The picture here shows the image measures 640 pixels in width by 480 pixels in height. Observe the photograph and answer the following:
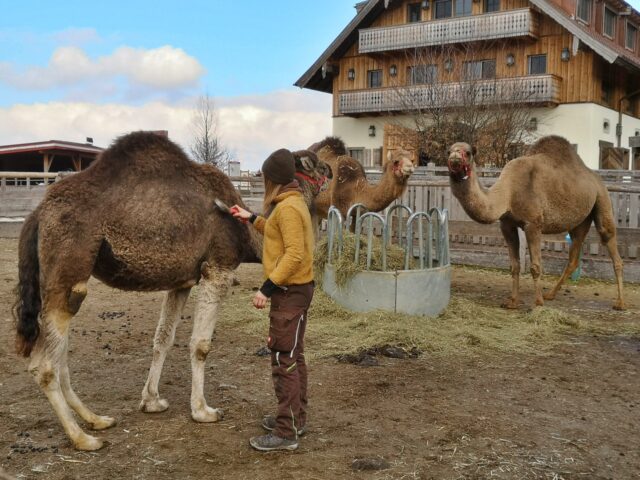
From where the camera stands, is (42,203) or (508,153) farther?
(508,153)

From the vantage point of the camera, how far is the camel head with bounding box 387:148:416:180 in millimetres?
10180

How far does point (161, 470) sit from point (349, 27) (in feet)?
105

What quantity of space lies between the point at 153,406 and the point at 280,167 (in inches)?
82.8

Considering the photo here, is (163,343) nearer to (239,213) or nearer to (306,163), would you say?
(239,213)

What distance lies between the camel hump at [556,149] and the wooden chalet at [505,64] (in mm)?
14928

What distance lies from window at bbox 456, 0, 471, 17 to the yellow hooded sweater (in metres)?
29.8

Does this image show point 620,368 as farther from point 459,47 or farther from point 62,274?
point 459,47

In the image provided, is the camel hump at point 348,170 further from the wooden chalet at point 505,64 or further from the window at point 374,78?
the window at point 374,78

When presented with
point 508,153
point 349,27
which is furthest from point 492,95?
point 349,27

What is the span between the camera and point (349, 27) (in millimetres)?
33469

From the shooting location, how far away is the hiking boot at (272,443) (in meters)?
4.24

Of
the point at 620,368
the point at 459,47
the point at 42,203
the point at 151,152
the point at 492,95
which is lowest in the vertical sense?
the point at 620,368

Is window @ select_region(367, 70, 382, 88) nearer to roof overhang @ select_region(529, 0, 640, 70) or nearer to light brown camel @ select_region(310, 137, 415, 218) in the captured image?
roof overhang @ select_region(529, 0, 640, 70)

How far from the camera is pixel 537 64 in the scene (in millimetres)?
30078
